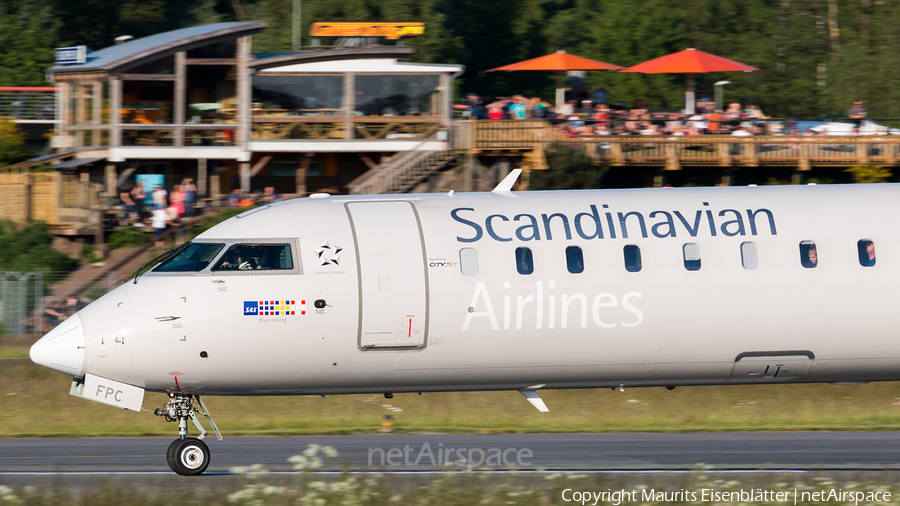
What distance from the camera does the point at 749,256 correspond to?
15703 millimetres

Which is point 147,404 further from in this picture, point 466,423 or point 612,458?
point 612,458

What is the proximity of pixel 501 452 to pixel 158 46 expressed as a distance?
68.3 feet

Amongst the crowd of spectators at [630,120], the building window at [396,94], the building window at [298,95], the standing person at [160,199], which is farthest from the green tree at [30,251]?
the crowd of spectators at [630,120]

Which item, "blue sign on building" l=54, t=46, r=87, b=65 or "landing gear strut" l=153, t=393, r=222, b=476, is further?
"blue sign on building" l=54, t=46, r=87, b=65

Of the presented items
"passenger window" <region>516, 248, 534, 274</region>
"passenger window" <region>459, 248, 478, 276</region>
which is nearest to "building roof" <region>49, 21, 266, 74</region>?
"passenger window" <region>459, 248, 478, 276</region>

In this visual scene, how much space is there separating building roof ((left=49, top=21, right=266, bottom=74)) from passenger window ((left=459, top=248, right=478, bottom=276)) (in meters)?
21.8

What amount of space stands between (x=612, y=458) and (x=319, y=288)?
6446 mm

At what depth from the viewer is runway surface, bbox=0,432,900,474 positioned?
17781mm

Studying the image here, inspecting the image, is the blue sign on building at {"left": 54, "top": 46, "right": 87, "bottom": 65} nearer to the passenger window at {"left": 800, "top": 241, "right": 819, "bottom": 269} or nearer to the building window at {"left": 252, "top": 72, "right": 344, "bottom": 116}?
the building window at {"left": 252, "top": 72, "right": 344, "bottom": 116}

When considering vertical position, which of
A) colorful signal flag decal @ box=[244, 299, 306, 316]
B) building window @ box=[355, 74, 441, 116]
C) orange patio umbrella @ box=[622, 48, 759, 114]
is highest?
orange patio umbrella @ box=[622, 48, 759, 114]


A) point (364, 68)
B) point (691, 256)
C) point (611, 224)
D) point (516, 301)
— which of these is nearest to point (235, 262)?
point (516, 301)

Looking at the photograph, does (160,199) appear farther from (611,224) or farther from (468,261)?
(611,224)

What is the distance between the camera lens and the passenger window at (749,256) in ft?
51.4

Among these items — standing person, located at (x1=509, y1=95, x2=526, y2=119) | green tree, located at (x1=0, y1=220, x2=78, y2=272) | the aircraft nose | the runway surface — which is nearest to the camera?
the aircraft nose
